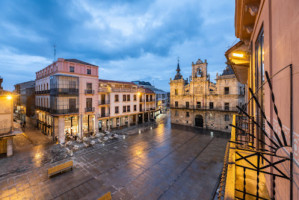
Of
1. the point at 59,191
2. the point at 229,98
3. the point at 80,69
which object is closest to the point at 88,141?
the point at 59,191

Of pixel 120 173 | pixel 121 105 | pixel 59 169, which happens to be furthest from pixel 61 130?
pixel 120 173

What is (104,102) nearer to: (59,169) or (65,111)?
(65,111)

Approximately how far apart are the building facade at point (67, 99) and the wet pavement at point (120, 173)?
14.5ft

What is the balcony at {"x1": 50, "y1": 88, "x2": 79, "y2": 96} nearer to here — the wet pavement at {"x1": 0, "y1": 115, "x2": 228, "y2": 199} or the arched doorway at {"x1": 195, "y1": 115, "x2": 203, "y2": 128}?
the wet pavement at {"x1": 0, "y1": 115, "x2": 228, "y2": 199}

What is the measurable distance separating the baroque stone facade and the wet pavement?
10849mm

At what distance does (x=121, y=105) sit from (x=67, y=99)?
11464 millimetres

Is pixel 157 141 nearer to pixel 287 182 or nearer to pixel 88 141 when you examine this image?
pixel 88 141

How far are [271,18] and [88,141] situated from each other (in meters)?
23.3

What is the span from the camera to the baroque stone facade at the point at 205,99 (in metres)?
26.5

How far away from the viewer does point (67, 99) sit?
21125 millimetres

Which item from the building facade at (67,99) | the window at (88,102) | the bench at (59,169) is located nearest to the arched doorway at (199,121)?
the building facade at (67,99)

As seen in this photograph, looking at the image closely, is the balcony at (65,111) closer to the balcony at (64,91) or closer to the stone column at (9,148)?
the balcony at (64,91)

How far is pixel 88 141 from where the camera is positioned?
20547mm

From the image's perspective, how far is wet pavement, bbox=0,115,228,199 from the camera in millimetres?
9789
